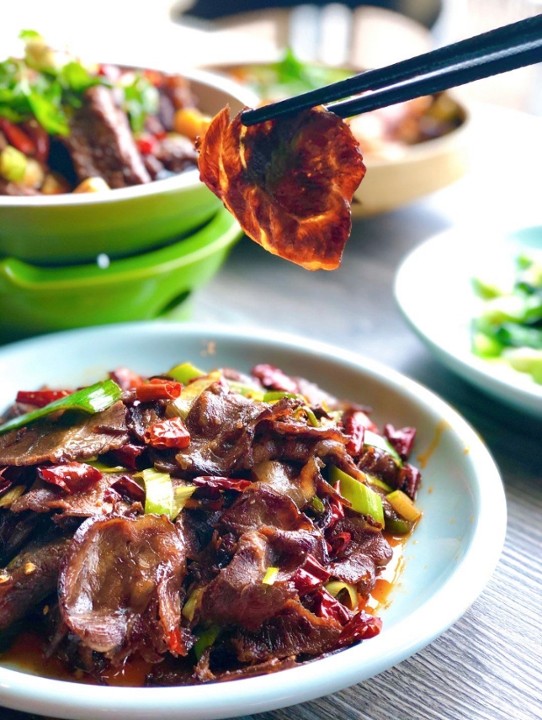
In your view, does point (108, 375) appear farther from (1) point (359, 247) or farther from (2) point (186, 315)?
(1) point (359, 247)

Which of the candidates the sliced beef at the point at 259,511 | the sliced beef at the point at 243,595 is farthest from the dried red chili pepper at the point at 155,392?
the sliced beef at the point at 243,595

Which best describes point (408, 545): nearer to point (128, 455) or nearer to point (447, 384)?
point (128, 455)

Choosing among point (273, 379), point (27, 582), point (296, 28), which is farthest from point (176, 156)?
point (296, 28)

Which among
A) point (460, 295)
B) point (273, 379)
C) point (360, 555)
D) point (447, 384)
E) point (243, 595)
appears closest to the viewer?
point (243, 595)

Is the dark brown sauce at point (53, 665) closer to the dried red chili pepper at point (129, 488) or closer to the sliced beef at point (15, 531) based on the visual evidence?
the sliced beef at point (15, 531)

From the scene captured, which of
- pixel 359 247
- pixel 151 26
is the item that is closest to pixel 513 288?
pixel 359 247

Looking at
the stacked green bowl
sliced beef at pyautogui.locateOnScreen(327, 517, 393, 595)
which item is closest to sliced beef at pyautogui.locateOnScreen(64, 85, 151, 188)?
the stacked green bowl
